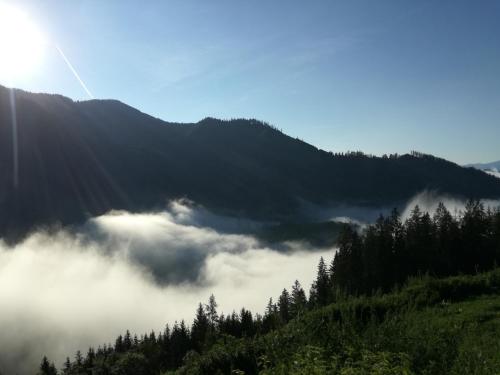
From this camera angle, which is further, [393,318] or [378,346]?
[393,318]

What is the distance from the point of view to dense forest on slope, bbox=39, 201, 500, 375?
11414mm

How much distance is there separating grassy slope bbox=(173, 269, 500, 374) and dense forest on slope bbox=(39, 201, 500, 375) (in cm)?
4

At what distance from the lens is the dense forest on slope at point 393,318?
37.4 feet

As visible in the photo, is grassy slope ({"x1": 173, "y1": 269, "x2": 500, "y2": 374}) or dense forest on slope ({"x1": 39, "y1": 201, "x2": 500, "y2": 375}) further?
dense forest on slope ({"x1": 39, "y1": 201, "x2": 500, "y2": 375})

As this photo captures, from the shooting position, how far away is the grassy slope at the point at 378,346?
35.1 ft

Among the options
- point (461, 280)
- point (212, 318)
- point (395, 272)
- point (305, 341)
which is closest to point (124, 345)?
point (212, 318)

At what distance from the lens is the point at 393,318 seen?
16.5 meters

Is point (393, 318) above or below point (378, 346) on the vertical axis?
below

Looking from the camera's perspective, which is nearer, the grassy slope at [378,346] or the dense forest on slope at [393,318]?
the grassy slope at [378,346]

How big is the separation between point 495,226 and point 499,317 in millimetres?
58583

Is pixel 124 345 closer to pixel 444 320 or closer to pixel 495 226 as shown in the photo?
pixel 495 226

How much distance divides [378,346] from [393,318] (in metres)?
4.41

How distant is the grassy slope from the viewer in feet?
35.1

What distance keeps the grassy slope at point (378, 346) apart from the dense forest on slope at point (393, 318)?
0.04 m
